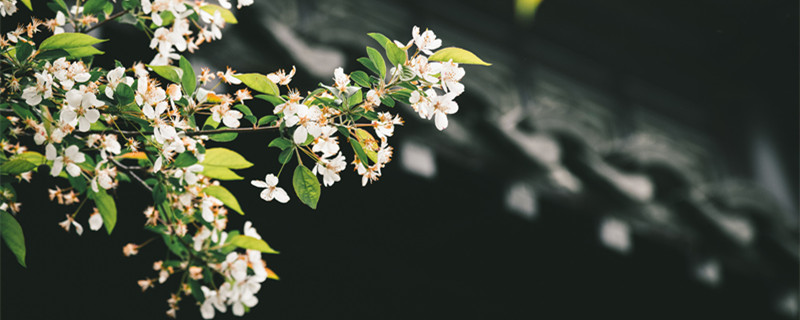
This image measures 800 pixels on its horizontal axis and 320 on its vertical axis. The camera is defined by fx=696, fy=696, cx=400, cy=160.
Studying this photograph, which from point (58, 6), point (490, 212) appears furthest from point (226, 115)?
point (490, 212)

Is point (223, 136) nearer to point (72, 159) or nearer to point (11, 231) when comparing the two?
point (72, 159)

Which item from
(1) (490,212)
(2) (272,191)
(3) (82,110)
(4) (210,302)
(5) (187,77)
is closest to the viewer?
(3) (82,110)

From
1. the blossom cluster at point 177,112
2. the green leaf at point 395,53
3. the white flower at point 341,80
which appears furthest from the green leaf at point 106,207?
the green leaf at point 395,53

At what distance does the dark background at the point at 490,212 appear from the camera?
9.46 ft

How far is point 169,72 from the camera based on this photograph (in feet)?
4.26

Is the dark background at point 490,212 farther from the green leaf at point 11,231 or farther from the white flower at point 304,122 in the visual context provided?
the white flower at point 304,122

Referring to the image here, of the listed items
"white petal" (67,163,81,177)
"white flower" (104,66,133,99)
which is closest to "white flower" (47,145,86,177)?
"white petal" (67,163,81,177)

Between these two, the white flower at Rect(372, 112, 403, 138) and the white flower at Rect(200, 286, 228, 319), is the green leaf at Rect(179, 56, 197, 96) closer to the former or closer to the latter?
the white flower at Rect(372, 112, 403, 138)

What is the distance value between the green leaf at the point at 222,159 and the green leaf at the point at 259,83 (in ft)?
0.58

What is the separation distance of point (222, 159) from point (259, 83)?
21 centimetres

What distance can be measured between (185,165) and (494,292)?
9.72ft

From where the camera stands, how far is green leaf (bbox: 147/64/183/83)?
4.22 ft

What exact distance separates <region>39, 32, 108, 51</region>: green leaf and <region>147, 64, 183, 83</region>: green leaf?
11cm

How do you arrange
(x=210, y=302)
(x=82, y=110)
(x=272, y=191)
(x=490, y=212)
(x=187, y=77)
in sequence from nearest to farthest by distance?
(x=82, y=110), (x=187, y=77), (x=272, y=191), (x=210, y=302), (x=490, y=212)
